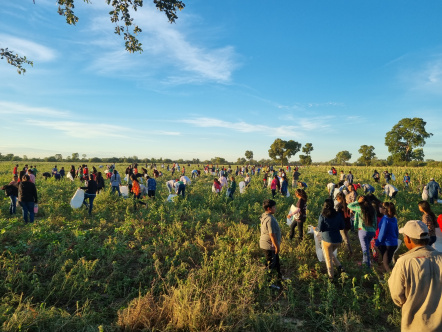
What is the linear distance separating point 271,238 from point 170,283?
2275 millimetres

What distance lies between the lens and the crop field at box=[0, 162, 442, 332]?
3.48 metres

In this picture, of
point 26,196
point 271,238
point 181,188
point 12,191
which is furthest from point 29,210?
point 271,238

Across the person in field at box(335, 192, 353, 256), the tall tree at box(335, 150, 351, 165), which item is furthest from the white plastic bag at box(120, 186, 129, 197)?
the tall tree at box(335, 150, 351, 165)

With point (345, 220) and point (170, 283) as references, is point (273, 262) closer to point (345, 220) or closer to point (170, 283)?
point (170, 283)

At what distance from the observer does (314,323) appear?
12.4 ft

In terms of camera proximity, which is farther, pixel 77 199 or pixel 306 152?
pixel 306 152

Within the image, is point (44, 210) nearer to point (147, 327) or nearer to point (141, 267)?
point (141, 267)

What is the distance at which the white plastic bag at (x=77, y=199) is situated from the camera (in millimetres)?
10141

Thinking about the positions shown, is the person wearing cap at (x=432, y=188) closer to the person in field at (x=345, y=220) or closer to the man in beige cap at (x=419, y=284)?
the person in field at (x=345, y=220)

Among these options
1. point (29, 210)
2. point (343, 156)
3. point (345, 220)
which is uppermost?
point (343, 156)

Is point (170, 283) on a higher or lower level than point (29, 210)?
lower

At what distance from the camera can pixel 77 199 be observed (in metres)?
10.2

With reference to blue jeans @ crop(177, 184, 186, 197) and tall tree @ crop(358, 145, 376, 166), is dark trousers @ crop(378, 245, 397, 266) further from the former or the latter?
tall tree @ crop(358, 145, 376, 166)

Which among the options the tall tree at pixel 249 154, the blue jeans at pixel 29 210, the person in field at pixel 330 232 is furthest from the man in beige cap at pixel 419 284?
the tall tree at pixel 249 154
